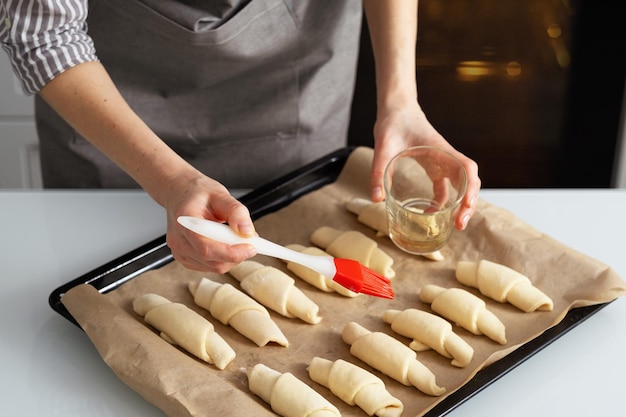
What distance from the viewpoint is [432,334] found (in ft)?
3.78

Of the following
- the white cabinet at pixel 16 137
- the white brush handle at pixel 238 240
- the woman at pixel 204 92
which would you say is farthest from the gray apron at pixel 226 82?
the white cabinet at pixel 16 137

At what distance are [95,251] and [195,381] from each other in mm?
419

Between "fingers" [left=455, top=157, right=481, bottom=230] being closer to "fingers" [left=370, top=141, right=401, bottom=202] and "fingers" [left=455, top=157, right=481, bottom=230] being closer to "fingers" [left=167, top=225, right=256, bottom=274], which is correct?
"fingers" [left=370, top=141, right=401, bottom=202]

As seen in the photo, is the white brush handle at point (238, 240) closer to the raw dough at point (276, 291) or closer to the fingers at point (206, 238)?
the fingers at point (206, 238)

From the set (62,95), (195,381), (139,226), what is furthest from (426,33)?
(195,381)

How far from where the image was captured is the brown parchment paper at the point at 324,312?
1.06m

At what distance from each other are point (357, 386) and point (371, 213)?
1.36 feet

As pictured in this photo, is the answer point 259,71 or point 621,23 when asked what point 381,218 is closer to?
point 259,71

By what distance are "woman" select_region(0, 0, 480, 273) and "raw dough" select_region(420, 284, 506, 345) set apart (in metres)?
0.12

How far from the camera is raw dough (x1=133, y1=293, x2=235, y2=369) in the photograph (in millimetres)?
1138

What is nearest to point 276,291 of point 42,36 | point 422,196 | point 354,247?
point 354,247

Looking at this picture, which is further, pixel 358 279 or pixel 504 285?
pixel 504 285

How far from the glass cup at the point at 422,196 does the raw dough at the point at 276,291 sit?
0.18m

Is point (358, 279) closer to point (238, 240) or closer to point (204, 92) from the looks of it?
point (238, 240)
